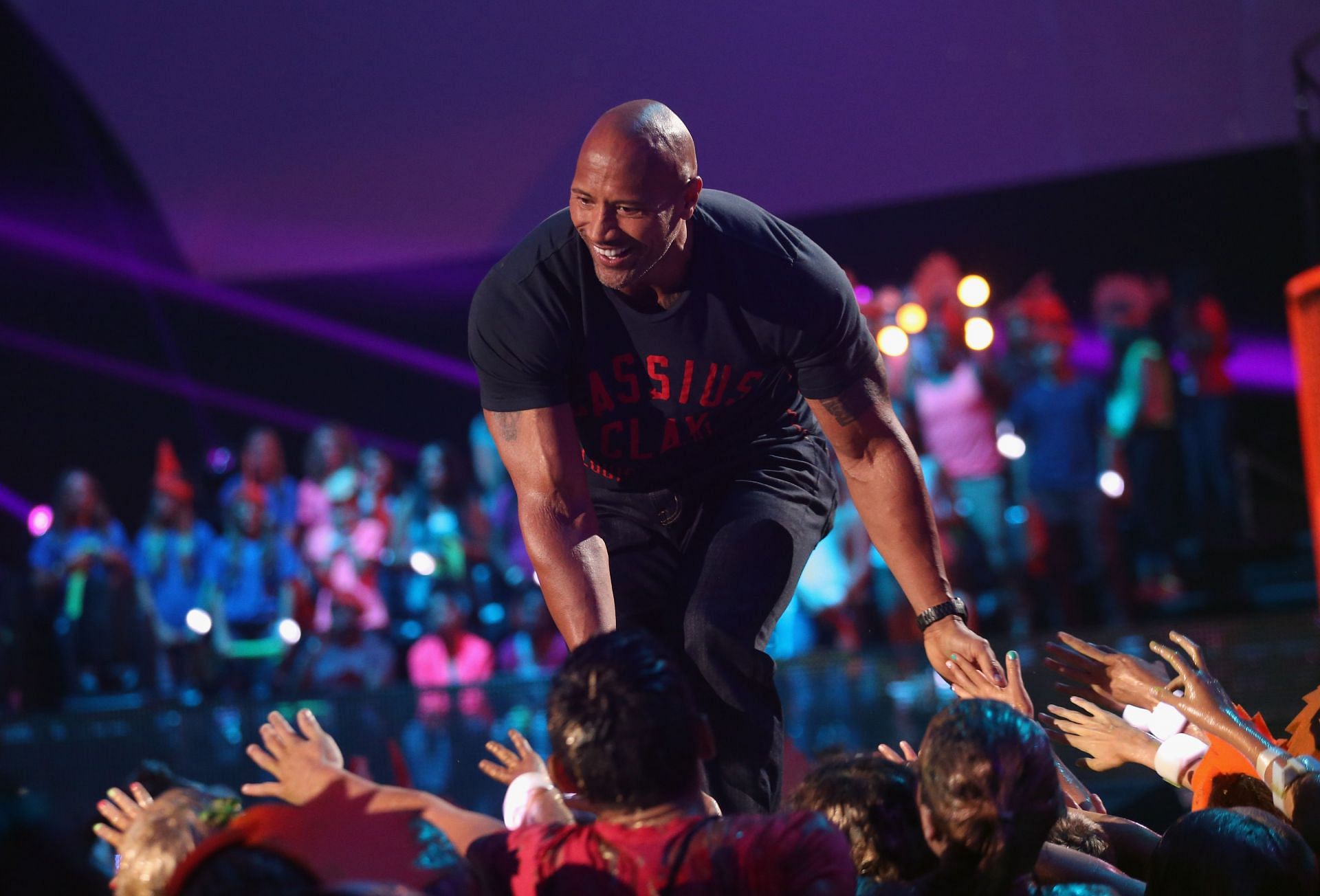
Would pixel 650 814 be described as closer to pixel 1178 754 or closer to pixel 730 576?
Answer: pixel 730 576

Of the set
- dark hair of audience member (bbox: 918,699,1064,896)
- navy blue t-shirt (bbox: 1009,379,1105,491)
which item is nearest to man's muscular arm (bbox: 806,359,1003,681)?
dark hair of audience member (bbox: 918,699,1064,896)

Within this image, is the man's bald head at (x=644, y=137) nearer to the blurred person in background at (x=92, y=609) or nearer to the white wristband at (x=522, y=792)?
the white wristband at (x=522, y=792)

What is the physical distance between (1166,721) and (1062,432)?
506cm

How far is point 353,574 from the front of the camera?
8047 millimetres

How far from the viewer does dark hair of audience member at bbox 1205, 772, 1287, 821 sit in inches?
87.5

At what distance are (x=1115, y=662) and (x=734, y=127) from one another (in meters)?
7.98

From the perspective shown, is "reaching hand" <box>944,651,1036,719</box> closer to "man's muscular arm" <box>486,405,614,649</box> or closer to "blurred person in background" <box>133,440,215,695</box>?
"man's muscular arm" <box>486,405,614,649</box>

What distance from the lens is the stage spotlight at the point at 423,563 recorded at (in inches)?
313

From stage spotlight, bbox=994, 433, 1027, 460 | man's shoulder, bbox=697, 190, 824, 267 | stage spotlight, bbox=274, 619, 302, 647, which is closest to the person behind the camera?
man's shoulder, bbox=697, 190, 824, 267

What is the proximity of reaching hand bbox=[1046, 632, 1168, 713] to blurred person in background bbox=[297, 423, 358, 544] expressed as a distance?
250 inches

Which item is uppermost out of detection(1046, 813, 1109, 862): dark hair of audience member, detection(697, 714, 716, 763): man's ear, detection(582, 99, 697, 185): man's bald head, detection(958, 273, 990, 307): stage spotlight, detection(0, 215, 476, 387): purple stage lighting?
detection(0, 215, 476, 387): purple stage lighting

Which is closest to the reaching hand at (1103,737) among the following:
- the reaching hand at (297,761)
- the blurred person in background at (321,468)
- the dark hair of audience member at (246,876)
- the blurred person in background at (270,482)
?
the reaching hand at (297,761)

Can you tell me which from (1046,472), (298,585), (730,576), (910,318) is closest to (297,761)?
(730,576)

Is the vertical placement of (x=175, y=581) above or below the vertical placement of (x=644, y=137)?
below
